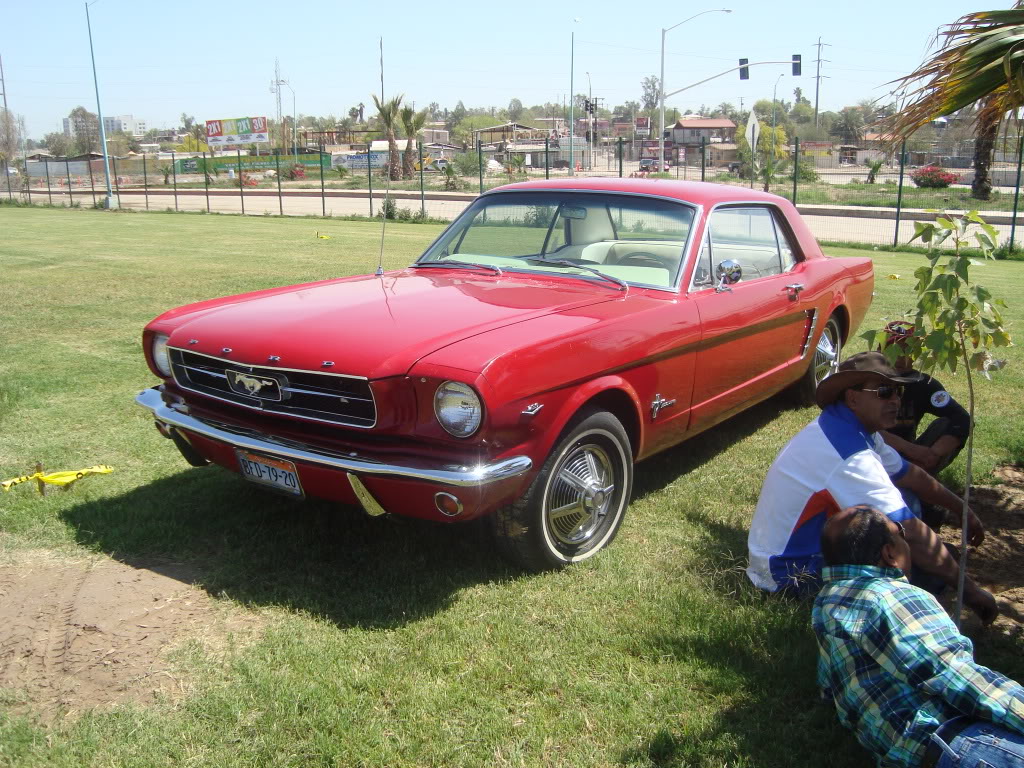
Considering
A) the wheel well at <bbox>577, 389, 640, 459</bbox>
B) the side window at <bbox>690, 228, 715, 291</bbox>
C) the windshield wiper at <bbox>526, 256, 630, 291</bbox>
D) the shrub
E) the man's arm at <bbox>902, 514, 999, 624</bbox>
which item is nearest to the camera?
the man's arm at <bbox>902, 514, 999, 624</bbox>

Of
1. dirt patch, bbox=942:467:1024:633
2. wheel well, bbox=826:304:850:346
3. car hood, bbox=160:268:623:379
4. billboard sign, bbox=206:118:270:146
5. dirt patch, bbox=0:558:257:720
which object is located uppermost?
billboard sign, bbox=206:118:270:146

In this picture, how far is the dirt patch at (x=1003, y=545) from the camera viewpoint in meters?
3.59

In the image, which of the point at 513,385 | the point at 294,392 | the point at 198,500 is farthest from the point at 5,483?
the point at 513,385

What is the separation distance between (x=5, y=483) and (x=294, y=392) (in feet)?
6.73

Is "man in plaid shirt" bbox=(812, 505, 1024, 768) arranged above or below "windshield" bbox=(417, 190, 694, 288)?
below

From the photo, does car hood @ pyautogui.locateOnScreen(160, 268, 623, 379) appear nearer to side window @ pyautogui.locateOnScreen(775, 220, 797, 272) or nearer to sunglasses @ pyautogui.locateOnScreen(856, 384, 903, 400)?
→ sunglasses @ pyautogui.locateOnScreen(856, 384, 903, 400)

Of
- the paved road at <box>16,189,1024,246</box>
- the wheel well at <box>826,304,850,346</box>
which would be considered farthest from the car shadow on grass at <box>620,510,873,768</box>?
the paved road at <box>16,189,1024,246</box>

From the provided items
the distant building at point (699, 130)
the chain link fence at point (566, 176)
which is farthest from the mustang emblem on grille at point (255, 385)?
the distant building at point (699, 130)

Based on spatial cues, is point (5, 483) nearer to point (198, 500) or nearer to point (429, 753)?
point (198, 500)

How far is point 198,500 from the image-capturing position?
463 cm

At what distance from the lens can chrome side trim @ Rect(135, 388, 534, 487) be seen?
3293mm

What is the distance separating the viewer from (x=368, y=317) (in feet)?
12.8

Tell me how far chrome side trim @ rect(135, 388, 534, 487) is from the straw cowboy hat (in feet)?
3.83

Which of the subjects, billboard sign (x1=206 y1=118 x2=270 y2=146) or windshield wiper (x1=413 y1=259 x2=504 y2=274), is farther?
billboard sign (x1=206 y1=118 x2=270 y2=146)
